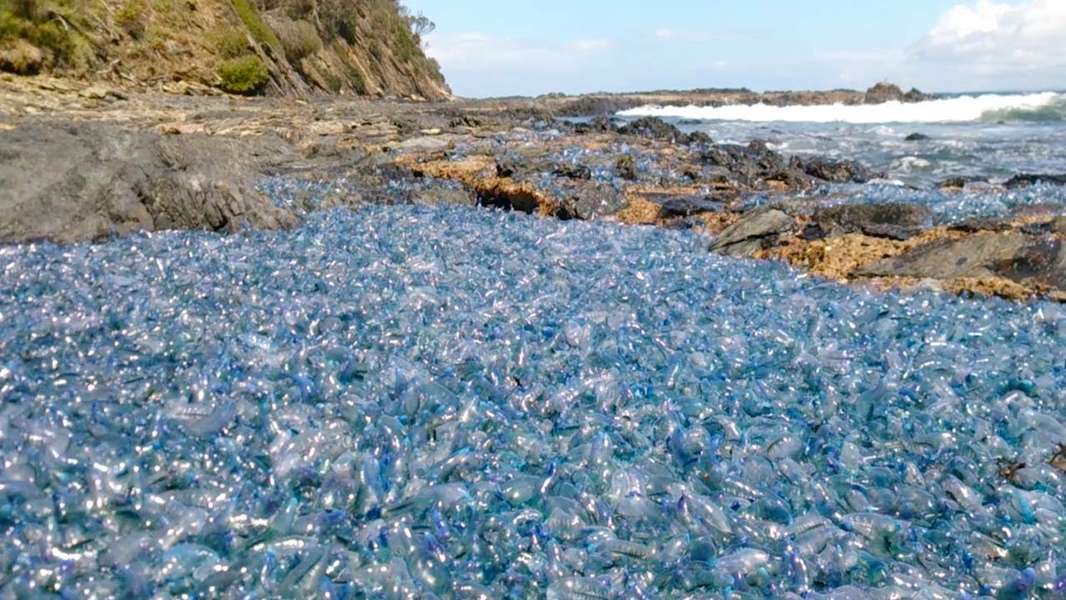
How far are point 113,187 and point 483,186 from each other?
19.2ft

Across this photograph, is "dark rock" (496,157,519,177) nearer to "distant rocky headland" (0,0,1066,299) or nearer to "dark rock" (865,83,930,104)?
"distant rocky headland" (0,0,1066,299)

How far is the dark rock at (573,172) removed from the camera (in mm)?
13586

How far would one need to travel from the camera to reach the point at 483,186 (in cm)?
1323

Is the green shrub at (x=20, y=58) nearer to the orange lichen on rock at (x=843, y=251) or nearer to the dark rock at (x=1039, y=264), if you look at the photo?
the orange lichen on rock at (x=843, y=251)

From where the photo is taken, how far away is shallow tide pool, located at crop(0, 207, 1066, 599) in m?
3.14

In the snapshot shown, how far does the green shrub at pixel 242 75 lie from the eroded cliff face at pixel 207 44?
40 millimetres

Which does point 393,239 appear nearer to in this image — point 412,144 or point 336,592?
point 336,592

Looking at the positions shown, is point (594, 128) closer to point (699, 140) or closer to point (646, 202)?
point (699, 140)

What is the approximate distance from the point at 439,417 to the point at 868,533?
2.11 meters

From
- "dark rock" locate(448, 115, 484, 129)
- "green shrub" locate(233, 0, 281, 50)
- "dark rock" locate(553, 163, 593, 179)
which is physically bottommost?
"dark rock" locate(553, 163, 593, 179)

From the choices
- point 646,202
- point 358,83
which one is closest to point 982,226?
point 646,202

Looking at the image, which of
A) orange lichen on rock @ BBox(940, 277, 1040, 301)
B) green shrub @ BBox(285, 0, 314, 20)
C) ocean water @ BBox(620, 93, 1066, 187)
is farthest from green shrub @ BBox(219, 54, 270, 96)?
orange lichen on rock @ BBox(940, 277, 1040, 301)

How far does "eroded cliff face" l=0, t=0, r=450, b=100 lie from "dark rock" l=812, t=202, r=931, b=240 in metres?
24.0

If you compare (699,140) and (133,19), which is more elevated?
(133,19)
